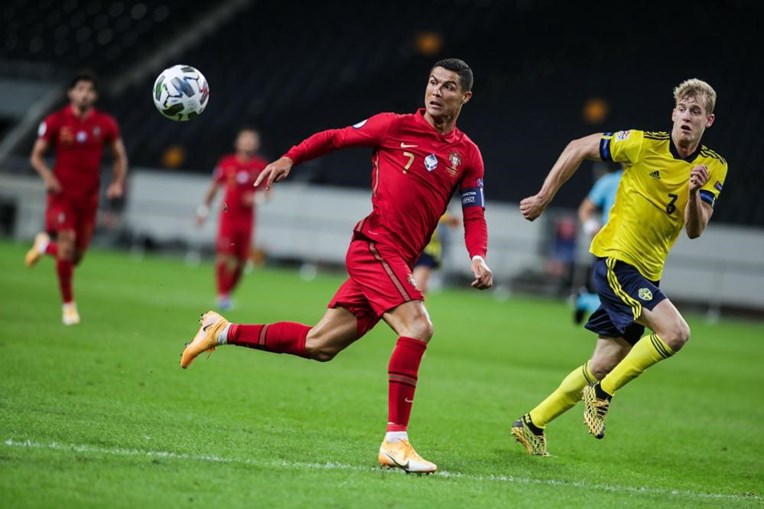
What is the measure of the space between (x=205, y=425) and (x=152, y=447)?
100 centimetres

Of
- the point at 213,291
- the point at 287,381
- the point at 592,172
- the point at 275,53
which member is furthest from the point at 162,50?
the point at 287,381

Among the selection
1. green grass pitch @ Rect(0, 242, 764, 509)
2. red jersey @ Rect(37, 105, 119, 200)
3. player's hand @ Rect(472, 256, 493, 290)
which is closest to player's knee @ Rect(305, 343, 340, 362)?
green grass pitch @ Rect(0, 242, 764, 509)

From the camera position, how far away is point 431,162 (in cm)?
692

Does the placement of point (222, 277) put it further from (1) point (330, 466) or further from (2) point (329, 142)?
(1) point (330, 466)

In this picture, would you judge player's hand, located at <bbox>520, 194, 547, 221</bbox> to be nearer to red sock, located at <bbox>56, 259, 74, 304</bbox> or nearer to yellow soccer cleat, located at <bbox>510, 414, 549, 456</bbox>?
yellow soccer cleat, located at <bbox>510, 414, 549, 456</bbox>

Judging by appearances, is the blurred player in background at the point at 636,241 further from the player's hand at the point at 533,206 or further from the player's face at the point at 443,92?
the player's face at the point at 443,92

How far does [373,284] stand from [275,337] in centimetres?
75

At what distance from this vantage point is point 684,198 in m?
7.60

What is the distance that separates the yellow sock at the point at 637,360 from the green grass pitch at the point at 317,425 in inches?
21.8

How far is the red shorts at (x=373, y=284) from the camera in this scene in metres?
6.66

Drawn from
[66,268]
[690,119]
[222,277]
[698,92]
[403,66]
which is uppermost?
[403,66]

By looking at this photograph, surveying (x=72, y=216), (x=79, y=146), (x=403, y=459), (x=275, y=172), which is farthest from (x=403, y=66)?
(x=403, y=459)

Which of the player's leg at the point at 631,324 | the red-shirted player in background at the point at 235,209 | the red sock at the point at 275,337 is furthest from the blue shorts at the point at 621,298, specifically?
the red-shirted player in background at the point at 235,209

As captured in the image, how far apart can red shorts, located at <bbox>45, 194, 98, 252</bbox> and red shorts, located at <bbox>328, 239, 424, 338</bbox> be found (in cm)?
664
